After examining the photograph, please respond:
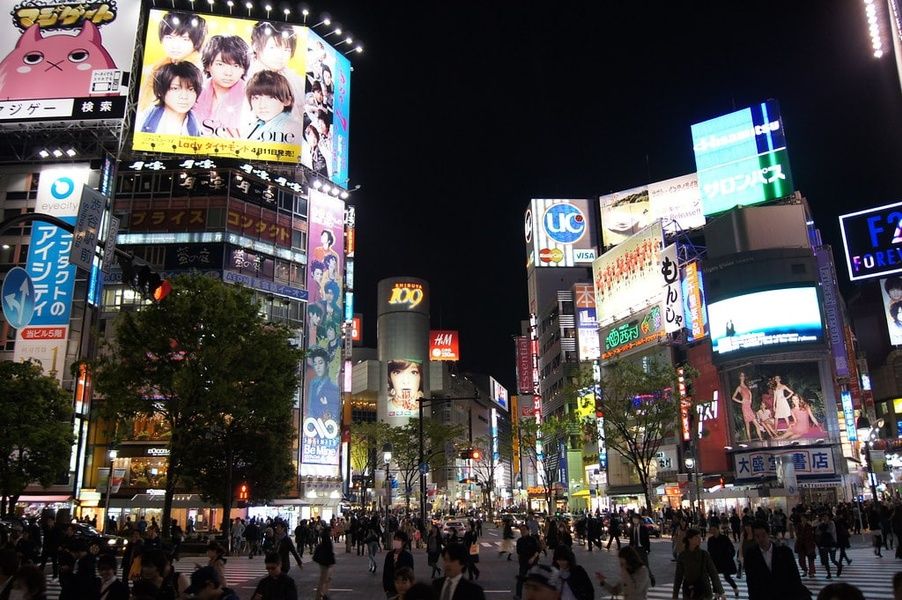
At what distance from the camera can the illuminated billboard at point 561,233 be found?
10288 centimetres

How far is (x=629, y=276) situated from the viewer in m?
72.4

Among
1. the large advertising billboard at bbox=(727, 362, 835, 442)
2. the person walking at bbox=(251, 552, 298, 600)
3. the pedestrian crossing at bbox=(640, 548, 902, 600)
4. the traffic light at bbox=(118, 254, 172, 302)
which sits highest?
the large advertising billboard at bbox=(727, 362, 835, 442)

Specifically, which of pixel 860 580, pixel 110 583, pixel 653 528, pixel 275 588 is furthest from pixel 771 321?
pixel 110 583

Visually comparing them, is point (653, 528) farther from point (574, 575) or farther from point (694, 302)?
point (574, 575)

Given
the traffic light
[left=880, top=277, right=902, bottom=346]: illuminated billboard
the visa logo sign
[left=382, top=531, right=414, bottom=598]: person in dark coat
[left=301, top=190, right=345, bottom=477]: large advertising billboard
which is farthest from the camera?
the visa logo sign

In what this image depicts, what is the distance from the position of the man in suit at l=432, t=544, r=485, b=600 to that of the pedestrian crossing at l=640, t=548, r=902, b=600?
11289 millimetres

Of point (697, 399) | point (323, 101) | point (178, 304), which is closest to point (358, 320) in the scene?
point (323, 101)

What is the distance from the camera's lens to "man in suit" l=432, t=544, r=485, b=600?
5465mm

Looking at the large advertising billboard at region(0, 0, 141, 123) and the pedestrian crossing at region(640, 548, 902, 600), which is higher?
the large advertising billboard at region(0, 0, 141, 123)

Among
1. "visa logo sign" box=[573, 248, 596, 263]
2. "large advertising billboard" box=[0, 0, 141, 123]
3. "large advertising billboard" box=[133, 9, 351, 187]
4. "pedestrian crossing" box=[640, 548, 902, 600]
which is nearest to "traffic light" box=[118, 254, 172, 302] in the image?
"pedestrian crossing" box=[640, 548, 902, 600]

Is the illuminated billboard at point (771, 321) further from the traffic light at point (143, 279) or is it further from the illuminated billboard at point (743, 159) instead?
the traffic light at point (143, 279)

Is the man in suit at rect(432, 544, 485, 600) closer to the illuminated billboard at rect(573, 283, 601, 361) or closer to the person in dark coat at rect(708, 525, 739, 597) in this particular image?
the person in dark coat at rect(708, 525, 739, 597)

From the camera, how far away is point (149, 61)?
58.4 m

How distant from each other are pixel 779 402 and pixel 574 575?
51306mm
